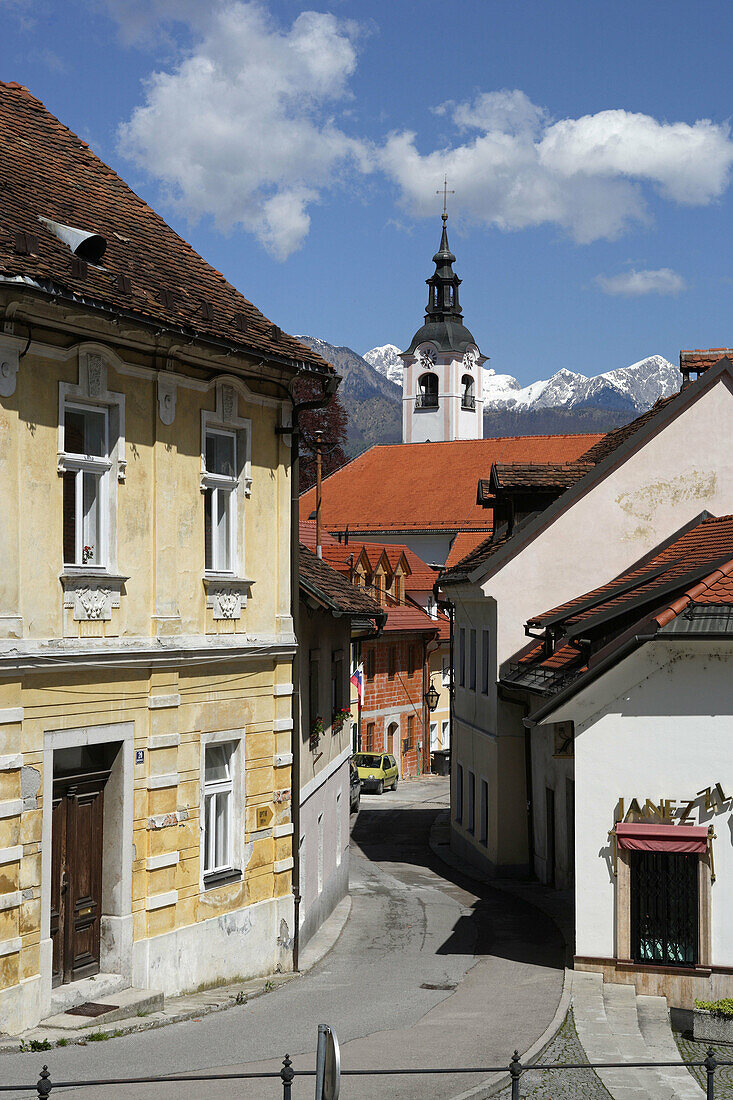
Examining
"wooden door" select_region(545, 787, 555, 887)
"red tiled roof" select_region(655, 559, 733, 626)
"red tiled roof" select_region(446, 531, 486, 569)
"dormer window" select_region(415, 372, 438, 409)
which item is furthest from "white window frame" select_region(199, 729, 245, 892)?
"dormer window" select_region(415, 372, 438, 409)

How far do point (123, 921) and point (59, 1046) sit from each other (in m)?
1.99

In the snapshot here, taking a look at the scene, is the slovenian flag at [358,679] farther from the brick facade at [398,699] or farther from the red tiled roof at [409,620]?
the red tiled roof at [409,620]

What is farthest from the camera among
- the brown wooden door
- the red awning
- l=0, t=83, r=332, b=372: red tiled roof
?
the red awning

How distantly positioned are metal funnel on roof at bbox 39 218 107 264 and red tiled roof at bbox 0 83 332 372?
108 millimetres

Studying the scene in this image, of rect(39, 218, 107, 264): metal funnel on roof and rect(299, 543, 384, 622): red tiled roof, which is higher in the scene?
rect(39, 218, 107, 264): metal funnel on roof

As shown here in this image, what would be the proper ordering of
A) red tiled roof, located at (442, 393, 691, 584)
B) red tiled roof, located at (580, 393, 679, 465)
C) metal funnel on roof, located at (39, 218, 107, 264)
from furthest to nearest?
red tiled roof, located at (442, 393, 691, 584) < red tiled roof, located at (580, 393, 679, 465) < metal funnel on roof, located at (39, 218, 107, 264)

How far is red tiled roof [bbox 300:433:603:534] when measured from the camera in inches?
2968

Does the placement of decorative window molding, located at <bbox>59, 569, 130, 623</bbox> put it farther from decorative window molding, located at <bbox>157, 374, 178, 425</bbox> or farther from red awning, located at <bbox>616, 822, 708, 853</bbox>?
red awning, located at <bbox>616, 822, 708, 853</bbox>

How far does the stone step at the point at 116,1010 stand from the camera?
43.2 ft

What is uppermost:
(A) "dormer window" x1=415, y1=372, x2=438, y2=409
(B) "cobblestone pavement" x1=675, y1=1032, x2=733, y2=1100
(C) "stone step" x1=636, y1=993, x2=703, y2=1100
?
(A) "dormer window" x1=415, y1=372, x2=438, y2=409

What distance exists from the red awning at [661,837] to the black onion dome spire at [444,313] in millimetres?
84136

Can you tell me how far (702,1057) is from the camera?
1423 cm

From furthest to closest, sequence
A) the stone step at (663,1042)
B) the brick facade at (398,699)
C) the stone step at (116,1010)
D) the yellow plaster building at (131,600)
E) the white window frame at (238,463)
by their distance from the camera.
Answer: the brick facade at (398,699) → the white window frame at (238,463) → the stone step at (116,1010) → the yellow plaster building at (131,600) → the stone step at (663,1042)

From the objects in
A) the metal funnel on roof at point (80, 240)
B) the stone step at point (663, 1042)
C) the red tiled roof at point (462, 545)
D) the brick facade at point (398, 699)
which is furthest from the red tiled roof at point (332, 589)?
the red tiled roof at point (462, 545)
